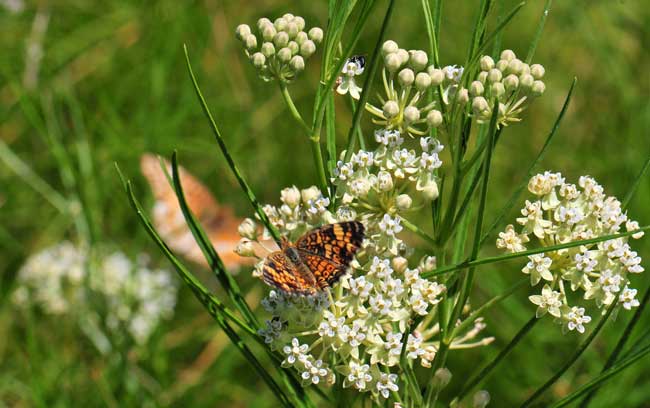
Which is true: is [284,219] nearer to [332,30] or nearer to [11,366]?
[332,30]

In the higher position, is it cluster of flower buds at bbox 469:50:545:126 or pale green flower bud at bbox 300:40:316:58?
pale green flower bud at bbox 300:40:316:58

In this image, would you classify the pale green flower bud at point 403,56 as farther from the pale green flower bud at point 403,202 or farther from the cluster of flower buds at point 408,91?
the pale green flower bud at point 403,202

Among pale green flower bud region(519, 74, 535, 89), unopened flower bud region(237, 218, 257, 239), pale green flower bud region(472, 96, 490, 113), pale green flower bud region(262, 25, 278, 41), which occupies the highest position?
pale green flower bud region(262, 25, 278, 41)

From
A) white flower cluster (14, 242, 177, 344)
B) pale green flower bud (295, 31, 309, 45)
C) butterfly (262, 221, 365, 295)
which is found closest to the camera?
butterfly (262, 221, 365, 295)

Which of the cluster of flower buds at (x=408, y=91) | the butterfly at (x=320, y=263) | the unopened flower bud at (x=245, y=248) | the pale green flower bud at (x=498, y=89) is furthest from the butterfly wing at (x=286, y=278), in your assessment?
the pale green flower bud at (x=498, y=89)

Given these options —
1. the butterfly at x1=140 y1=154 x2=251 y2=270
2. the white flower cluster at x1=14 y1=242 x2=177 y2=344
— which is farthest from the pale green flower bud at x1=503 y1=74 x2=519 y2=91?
the white flower cluster at x1=14 y1=242 x2=177 y2=344

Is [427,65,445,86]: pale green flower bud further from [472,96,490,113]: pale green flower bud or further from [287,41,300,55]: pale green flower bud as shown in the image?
[287,41,300,55]: pale green flower bud

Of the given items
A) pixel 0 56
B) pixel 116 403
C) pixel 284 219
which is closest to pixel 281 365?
pixel 284 219

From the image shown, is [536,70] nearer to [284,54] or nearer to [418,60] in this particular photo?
[418,60]

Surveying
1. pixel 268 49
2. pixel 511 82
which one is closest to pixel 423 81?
pixel 511 82
